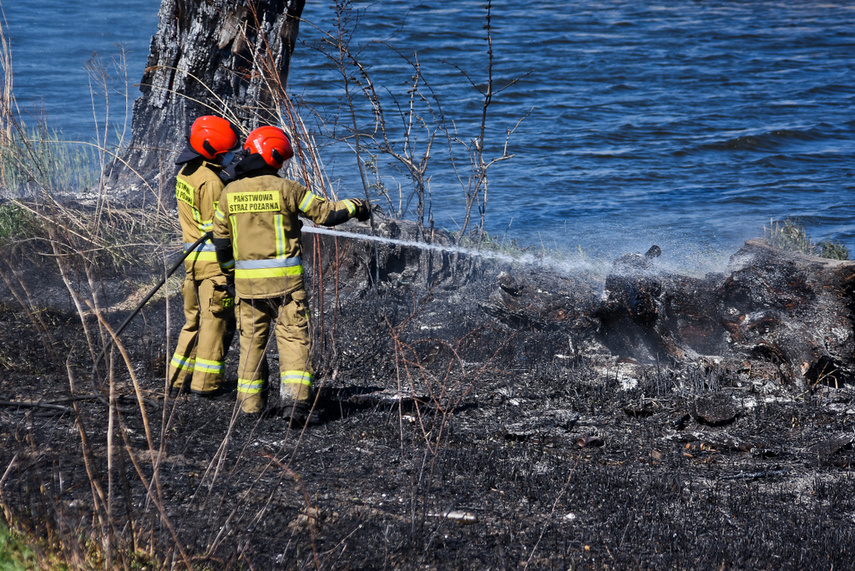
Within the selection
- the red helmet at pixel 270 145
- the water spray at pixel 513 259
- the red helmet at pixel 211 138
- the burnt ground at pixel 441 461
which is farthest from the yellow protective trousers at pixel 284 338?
the water spray at pixel 513 259

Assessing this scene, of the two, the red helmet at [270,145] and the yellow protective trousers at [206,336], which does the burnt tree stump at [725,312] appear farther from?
the red helmet at [270,145]

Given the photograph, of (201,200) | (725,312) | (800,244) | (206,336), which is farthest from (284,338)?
(800,244)

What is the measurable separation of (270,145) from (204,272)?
96 cm

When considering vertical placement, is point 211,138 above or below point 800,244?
above

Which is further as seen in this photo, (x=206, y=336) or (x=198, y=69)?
(x=198, y=69)

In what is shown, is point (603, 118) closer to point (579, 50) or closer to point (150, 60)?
point (579, 50)

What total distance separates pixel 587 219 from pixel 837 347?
6.41 metres

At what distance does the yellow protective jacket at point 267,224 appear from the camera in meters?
4.29

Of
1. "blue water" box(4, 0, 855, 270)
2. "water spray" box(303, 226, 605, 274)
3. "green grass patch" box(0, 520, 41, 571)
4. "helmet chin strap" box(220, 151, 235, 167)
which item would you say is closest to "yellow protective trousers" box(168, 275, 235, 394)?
"helmet chin strap" box(220, 151, 235, 167)

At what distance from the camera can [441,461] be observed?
3.81 m

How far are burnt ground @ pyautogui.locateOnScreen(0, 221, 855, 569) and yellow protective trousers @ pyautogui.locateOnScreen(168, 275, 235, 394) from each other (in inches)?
7.5

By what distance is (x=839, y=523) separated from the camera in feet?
10.6

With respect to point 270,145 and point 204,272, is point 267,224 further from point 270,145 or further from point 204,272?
point 204,272

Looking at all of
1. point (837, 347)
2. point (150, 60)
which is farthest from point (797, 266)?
point (150, 60)
